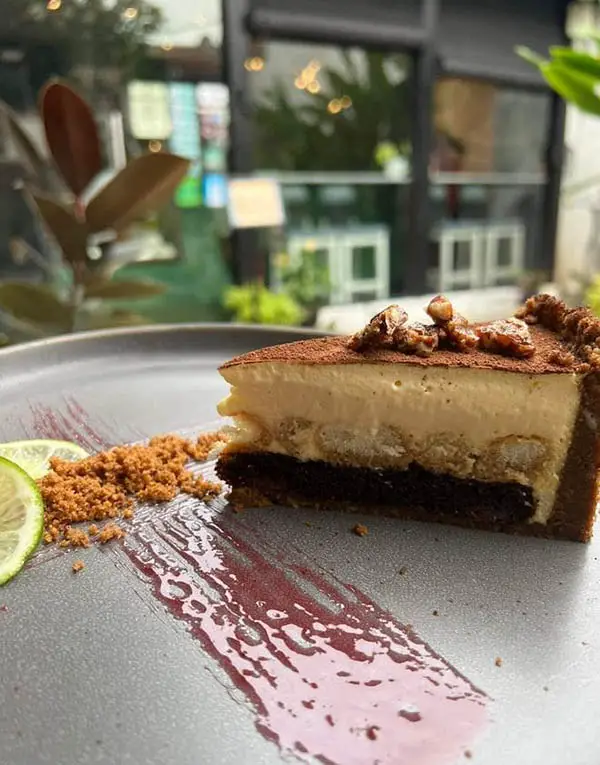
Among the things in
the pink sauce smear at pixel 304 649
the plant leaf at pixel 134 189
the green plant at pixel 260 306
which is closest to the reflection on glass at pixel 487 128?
the green plant at pixel 260 306

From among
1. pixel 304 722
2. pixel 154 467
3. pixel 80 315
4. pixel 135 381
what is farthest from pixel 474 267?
pixel 304 722

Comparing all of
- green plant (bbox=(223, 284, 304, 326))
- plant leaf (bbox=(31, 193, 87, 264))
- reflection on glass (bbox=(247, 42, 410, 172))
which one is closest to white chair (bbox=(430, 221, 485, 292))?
reflection on glass (bbox=(247, 42, 410, 172))

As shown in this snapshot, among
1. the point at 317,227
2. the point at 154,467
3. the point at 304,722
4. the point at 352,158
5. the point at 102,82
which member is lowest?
the point at 304,722

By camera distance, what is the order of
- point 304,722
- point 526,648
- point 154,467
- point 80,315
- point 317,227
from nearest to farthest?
point 304,722 < point 526,648 < point 154,467 < point 80,315 < point 317,227

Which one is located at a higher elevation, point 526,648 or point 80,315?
point 80,315

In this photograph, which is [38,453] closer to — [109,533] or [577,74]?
[109,533]

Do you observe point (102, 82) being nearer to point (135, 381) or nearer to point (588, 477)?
point (135, 381)
